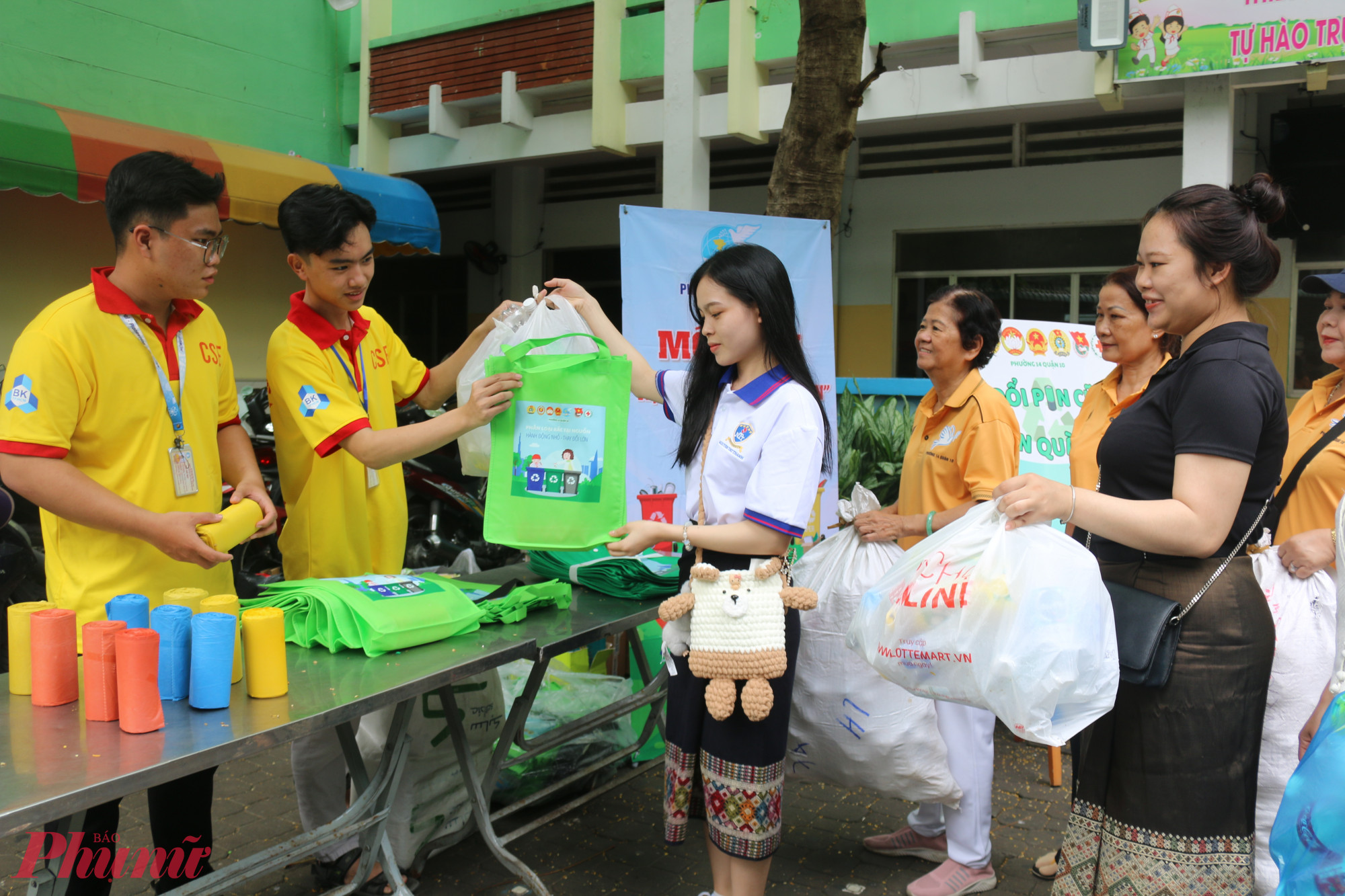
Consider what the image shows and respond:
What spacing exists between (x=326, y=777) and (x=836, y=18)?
3.85 m

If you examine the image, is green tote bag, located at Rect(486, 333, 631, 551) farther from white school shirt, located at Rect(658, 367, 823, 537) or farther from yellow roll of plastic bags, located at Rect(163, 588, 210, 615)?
yellow roll of plastic bags, located at Rect(163, 588, 210, 615)

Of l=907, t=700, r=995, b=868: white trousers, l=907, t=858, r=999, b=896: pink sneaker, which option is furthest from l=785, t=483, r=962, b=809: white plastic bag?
l=907, t=858, r=999, b=896: pink sneaker

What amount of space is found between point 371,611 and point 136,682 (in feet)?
2.01

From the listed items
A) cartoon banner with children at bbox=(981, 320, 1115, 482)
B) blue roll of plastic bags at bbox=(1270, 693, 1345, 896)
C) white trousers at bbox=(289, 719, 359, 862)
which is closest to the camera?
blue roll of plastic bags at bbox=(1270, 693, 1345, 896)

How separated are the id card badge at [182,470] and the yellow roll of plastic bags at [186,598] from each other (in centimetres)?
33

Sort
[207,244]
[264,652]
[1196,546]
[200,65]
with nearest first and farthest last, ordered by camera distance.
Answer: [1196,546], [264,652], [207,244], [200,65]

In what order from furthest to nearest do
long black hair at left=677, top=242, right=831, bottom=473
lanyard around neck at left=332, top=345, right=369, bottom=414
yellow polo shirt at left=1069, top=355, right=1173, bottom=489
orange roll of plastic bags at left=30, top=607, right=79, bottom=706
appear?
yellow polo shirt at left=1069, top=355, right=1173, bottom=489, lanyard around neck at left=332, top=345, right=369, bottom=414, long black hair at left=677, top=242, right=831, bottom=473, orange roll of plastic bags at left=30, top=607, right=79, bottom=706

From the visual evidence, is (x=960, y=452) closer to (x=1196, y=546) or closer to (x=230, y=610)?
(x=1196, y=546)

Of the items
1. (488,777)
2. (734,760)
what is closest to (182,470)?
(488,777)

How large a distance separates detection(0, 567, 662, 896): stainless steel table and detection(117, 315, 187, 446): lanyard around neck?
606 mm

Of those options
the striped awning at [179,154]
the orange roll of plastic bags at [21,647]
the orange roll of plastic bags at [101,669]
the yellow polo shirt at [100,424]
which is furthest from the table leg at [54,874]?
the striped awning at [179,154]

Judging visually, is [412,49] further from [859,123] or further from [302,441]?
[302,441]

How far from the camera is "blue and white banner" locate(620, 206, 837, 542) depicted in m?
4.39

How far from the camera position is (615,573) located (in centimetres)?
307
